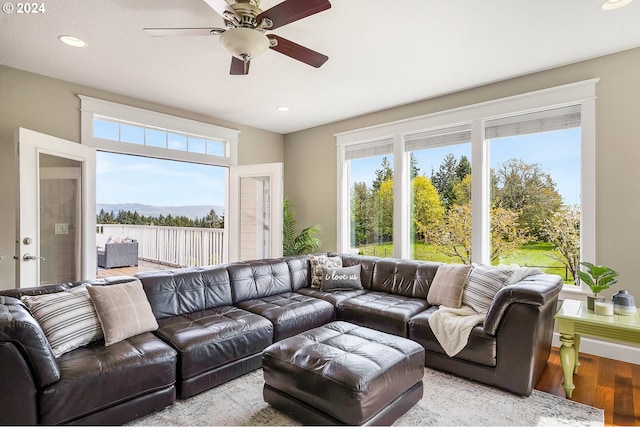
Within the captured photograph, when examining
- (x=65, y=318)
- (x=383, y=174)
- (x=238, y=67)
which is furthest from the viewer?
(x=383, y=174)

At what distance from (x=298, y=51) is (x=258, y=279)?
2.25 metres

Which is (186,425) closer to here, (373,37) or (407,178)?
(373,37)

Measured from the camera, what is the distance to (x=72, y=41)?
8.79ft

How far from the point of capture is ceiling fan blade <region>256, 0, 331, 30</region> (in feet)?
5.68

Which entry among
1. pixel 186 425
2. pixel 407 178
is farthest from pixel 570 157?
pixel 186 425

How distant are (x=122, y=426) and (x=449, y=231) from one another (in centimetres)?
361

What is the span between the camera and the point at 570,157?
3273 millimetres

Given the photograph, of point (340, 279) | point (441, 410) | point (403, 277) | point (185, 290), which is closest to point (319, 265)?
point (340, 279)

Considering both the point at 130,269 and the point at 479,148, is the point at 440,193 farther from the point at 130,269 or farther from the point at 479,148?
the point at 130,269

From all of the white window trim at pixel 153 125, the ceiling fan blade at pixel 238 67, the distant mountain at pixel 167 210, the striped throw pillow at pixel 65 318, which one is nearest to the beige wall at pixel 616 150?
the ceiling fan blade at pixel 238 67

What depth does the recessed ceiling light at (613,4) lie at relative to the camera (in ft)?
7.28

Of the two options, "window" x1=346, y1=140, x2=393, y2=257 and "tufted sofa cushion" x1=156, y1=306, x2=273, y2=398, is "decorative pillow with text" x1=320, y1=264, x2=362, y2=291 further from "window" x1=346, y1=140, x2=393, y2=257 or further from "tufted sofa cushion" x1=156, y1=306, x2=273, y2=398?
"tufted sofa cushion" x1=156, y1=306, x2=273, y2=398

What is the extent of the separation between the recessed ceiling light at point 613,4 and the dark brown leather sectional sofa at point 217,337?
77.8 inches

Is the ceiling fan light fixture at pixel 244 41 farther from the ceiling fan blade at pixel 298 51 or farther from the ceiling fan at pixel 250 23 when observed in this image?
the ceiling fan blade at pixel 298 51
